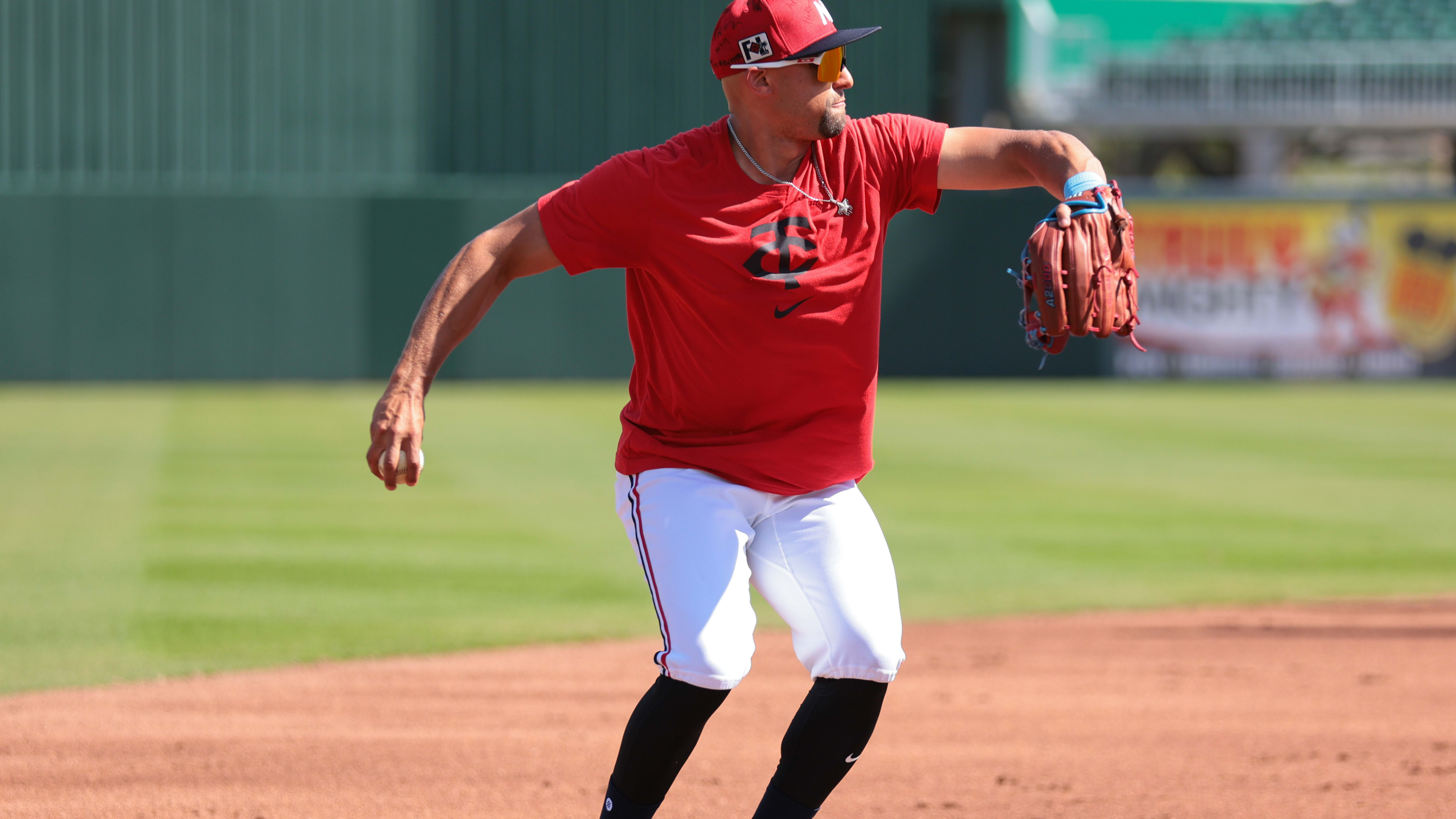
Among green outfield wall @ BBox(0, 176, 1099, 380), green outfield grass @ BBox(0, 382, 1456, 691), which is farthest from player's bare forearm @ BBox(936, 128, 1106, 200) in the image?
green outfield wall @ BBox(0, 176, 1099, 380)

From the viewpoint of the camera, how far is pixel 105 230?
19062 millimetres

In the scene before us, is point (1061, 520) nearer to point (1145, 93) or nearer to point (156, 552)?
point (156, 552)

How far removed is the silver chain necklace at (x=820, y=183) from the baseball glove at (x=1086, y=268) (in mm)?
391

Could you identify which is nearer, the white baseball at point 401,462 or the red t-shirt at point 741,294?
the white baseball at point 401,462

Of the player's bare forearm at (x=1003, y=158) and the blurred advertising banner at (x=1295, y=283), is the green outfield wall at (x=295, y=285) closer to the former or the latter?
the blurred advertising banner at (x=1295, y=283)

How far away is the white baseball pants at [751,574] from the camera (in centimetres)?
325

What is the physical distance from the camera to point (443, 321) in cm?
327

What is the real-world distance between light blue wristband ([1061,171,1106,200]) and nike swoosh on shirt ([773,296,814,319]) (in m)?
0.58

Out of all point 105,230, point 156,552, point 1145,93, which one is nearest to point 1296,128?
point 1145,93

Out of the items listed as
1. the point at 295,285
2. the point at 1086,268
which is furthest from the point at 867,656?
the point at 295,285

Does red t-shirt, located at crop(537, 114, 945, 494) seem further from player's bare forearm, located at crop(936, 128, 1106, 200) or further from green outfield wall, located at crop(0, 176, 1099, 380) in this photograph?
green outfield wall, located at crop(0, 176, 1099, 380)

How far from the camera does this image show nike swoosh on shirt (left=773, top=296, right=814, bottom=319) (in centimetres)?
327

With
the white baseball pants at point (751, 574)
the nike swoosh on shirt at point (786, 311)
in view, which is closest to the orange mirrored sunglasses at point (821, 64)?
the nike swoosh on shirt at point (786, 311)

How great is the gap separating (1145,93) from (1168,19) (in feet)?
14.3
